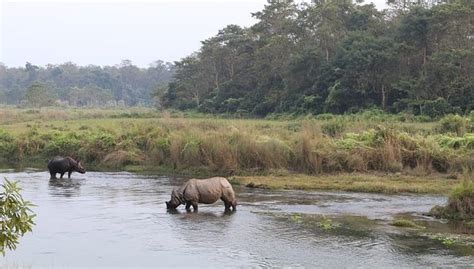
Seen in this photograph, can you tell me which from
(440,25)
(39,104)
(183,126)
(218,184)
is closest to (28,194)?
(218,184)

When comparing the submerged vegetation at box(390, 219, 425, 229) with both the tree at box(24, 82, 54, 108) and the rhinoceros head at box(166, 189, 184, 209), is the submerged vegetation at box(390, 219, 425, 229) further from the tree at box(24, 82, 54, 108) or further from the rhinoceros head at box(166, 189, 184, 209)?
the tree at box(24, 82, 54, 108)

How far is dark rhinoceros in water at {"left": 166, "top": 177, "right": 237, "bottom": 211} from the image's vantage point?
21016 millimetres

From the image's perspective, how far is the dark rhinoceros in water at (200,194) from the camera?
827 inches

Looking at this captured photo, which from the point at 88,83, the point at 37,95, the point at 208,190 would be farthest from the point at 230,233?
the point at 88,83

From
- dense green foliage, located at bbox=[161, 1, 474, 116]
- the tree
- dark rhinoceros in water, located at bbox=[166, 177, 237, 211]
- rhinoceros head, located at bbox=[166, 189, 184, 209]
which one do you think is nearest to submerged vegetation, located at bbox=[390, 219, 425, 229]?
dark rhinoceros in water, located at bbox=[166, 177, 237, 211]

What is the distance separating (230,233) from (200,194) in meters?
3.88

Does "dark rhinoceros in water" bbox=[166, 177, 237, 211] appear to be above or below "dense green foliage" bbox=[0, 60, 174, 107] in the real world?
below

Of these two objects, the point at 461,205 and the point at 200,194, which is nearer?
the point at 461,205

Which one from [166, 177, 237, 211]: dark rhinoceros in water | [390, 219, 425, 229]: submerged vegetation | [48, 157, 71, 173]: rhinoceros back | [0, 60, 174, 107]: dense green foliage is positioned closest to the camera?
[390, 219, 425, 229]: submerged vegetation

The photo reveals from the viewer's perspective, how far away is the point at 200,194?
21.1m

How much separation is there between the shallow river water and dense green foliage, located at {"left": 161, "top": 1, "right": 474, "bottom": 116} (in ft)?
85.7

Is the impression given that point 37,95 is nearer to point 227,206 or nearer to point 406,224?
point 227,206

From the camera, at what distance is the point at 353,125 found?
36000 millimetres

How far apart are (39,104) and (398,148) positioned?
69.3m
